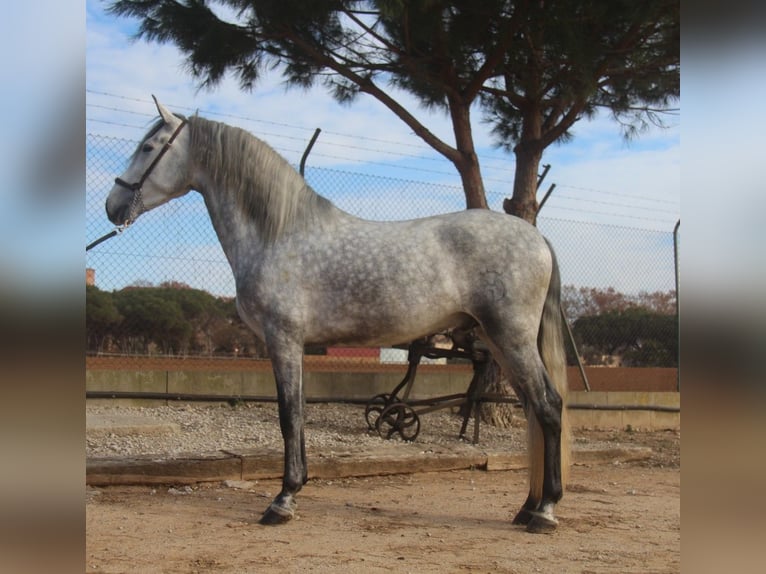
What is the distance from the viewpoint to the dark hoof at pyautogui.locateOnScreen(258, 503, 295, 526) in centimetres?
346

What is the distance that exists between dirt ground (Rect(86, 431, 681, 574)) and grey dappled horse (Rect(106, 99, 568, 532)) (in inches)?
10.1

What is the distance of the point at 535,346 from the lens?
358 cm

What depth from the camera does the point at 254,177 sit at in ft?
12.1

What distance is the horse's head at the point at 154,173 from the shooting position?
361 cm

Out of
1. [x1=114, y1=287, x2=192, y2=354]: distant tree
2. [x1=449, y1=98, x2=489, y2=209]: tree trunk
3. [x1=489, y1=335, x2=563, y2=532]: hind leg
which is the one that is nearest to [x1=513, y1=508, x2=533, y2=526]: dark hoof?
[x1=489, y1=335, x2=563, y2=532]: hind leg

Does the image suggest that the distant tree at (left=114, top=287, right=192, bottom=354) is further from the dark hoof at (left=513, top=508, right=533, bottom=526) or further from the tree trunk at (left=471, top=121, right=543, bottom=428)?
the dark hoof at (left=513, top=508, right=533, bottom=526)

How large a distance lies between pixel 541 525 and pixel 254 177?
86.2 inches

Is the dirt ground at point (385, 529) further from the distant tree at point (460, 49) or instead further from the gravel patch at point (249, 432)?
the distant tree at point (460, 49)

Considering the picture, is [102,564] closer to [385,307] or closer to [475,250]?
[385,307]

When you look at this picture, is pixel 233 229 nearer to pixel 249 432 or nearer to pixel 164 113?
pixel 164 113

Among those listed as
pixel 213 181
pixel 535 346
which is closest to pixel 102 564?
pixel 213 181

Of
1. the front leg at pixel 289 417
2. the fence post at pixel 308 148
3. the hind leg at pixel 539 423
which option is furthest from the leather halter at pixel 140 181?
the fence post at pixel 308 148

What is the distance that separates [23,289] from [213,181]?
3.11 meters

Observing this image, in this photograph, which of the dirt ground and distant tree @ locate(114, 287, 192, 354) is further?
distant tree @ locate(114, 287, 192, 354)
